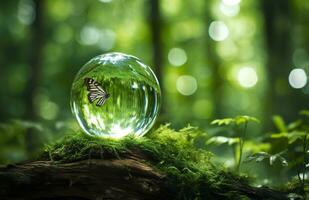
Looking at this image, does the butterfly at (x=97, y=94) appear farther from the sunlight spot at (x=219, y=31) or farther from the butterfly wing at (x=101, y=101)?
the sunlight spot at (x=219, y=31)

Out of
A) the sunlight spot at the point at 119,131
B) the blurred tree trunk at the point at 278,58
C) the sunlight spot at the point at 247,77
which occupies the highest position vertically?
Answer: the sunlight spot at the point at 247,77

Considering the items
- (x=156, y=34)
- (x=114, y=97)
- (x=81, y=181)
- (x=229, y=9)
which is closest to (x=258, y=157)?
(x=114, y=97)

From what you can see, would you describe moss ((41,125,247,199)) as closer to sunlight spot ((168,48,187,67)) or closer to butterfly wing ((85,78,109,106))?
butterfly wing ((85,78,109,106))

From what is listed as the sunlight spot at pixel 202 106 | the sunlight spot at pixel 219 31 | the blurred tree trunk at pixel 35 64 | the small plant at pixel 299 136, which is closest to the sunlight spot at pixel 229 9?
the sunlight spot at pixel 219 31

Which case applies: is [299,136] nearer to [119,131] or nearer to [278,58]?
[119,131]

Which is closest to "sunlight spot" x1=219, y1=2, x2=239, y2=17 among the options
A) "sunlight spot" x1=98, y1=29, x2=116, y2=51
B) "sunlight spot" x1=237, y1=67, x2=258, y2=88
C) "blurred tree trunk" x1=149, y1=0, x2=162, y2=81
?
"sunlight spot" x1=237, y1=67, x2=258, y2=88
